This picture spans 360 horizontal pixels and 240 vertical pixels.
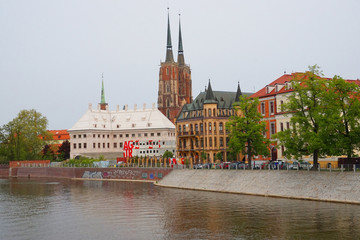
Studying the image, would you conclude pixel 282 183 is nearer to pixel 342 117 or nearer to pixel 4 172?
pixel 342 117

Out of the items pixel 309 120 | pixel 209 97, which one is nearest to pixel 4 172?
pixel 209 97

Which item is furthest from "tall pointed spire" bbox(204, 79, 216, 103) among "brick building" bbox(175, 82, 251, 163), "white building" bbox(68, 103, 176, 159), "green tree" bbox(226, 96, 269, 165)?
"green tree" bbox(226, 96, 269, 165)

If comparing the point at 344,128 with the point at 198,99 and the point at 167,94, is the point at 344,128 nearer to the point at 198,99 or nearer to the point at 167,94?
the point at 198,99

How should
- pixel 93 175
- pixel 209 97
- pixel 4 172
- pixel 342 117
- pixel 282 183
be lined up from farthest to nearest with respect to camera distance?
pixel 4 172 → pixel 209 97 → pixel 93 175 → pixel 282 183 → pixel 342 117

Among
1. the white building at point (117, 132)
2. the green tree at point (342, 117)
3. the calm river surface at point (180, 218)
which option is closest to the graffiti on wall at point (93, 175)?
the white building at point (117, 132)

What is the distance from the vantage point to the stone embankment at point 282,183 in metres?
45.9

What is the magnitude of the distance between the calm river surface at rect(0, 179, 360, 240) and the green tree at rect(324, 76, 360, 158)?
879 centimetres

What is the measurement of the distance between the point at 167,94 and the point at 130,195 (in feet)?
381

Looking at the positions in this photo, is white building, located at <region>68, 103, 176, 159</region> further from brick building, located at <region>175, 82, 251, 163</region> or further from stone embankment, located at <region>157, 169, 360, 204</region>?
stone embankment, located at <region>157, 169, 360, 204</region>

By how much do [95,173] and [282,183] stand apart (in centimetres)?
5570

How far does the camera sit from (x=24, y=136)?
139125 millimetres

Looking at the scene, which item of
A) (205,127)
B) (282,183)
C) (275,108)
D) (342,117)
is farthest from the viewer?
(205,127)

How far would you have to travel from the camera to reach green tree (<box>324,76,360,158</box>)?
50.1 metres

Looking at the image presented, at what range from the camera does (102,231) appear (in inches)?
1329
